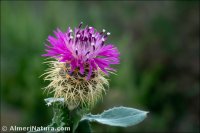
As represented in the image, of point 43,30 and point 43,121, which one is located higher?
point 43,30

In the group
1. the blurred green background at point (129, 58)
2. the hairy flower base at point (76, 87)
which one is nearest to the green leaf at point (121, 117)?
the hairy flower base at point (76, 87)

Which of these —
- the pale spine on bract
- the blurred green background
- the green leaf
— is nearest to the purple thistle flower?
the pale spine on bract

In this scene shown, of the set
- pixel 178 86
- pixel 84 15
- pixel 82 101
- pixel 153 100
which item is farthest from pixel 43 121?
pixel 82 101

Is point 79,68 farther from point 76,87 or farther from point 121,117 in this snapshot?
point 121,117

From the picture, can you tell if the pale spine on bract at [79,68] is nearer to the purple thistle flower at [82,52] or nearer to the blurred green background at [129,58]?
the purple thistle flower at [82,52]

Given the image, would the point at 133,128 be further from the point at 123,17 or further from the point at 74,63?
the point at 74,63

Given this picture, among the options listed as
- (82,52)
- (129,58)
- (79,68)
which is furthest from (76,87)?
(129,58)
